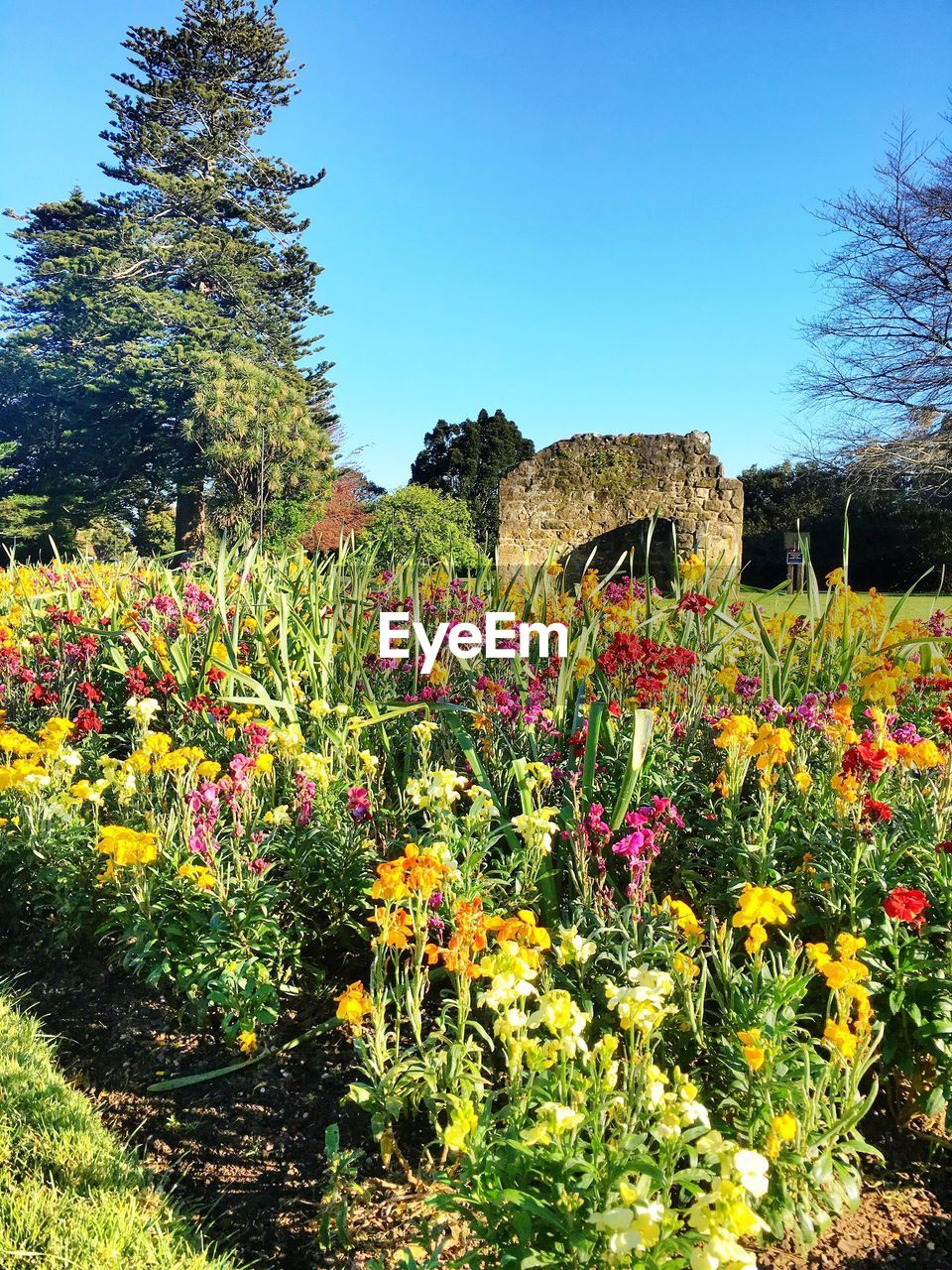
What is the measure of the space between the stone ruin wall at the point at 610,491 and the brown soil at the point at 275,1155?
10.8 m

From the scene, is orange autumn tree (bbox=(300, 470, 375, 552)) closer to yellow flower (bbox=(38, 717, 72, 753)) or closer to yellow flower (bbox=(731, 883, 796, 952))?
yellow flower (bbox=(38, 717, 72, 753))

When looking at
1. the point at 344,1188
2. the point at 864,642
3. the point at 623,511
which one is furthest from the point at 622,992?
the point at 623,511

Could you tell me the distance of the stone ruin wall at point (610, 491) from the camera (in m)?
12.9

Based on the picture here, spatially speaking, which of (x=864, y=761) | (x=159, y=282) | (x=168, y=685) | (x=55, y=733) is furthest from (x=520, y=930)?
(x=159, y=282)

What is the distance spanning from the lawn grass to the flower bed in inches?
14.4

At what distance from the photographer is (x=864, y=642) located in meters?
4.00

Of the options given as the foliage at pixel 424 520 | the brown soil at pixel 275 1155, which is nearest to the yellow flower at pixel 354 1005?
the brown soil at pixel 275 1155

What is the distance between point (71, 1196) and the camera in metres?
1.72

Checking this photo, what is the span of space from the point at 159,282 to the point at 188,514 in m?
7.61

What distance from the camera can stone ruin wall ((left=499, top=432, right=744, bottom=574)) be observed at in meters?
12.9

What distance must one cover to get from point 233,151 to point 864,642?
28814 millimetres

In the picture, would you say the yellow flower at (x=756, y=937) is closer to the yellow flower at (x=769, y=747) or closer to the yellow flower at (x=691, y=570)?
the yellow flower at (x=769, y=747)

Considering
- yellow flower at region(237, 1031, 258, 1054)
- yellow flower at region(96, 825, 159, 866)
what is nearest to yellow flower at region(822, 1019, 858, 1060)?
yellow flower at region(237, 1031, 258, 1054)

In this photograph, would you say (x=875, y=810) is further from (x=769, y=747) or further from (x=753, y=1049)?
(x=753, y=1049)
